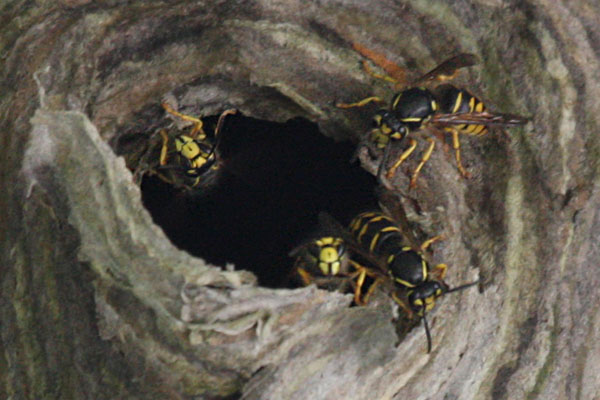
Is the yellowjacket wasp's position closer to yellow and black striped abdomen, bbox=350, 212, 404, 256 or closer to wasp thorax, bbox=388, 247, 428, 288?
yellow and black striped abdomen, bbox=350, 212, 404, 256

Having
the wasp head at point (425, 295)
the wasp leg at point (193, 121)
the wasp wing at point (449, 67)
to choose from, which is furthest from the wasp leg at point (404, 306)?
the wasp leg at point (193, 121)

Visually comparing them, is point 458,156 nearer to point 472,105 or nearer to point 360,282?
point 472,105

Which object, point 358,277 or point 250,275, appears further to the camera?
point 358,277

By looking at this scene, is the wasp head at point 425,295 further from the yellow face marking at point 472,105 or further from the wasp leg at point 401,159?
the yellow face marking at point 472,105

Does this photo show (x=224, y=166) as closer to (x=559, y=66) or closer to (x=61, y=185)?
(x=61, y=185)

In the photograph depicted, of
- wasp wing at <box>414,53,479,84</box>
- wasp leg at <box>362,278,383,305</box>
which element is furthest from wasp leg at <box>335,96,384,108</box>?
wasp leg at <box>362,278,383,305</box>

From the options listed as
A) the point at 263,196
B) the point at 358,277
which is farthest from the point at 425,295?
the point at 263,196

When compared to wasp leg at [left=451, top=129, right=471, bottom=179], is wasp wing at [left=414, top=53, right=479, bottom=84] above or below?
above
